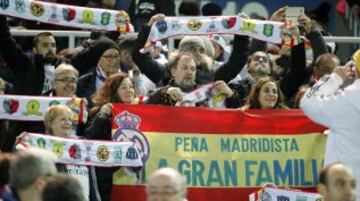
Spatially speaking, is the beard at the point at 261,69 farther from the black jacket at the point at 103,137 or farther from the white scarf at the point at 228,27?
the black jacket at the point at 103,137

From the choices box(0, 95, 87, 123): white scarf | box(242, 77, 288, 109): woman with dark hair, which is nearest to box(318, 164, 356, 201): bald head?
box(242, 77, 288, 109): woman with dark hair

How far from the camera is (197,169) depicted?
54.9 ft

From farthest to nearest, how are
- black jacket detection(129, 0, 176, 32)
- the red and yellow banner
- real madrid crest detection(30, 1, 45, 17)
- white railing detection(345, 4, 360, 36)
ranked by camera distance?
white railing detection(345, 4, 360, 36) → black jacket detection(129, 0, 176, 32) → real madrid crest detection(30, 1, 45, 17) → the red and yellow banner

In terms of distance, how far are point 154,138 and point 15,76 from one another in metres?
1.85

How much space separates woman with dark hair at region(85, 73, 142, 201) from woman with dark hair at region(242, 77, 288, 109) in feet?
3.77

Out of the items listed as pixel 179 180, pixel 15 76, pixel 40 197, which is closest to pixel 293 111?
pixel 15 76

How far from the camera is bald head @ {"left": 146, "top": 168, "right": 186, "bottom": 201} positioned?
1230 centimetres

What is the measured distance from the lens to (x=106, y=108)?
1645 cm

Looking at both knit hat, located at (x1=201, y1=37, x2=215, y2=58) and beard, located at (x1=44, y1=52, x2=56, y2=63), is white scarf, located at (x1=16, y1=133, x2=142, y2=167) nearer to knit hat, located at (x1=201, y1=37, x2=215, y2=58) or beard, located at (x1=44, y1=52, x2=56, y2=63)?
knit hat, located at (x1=201, y1=37, x2=215, y2=58)

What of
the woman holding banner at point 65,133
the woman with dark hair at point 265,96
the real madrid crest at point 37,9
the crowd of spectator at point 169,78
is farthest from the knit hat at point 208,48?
the woman holding banner at point 65,133

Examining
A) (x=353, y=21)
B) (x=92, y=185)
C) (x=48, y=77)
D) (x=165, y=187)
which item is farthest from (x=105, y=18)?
(x=353, y=21)

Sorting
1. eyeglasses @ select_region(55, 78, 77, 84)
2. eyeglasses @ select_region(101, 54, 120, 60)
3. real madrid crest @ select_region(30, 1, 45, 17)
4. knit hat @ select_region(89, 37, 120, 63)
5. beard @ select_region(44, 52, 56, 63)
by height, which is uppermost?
real madrid crest @ select_region(30, 1, 45, 17)

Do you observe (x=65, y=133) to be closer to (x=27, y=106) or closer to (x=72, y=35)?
(x=27, y=106)

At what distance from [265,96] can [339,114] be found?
178 cm
